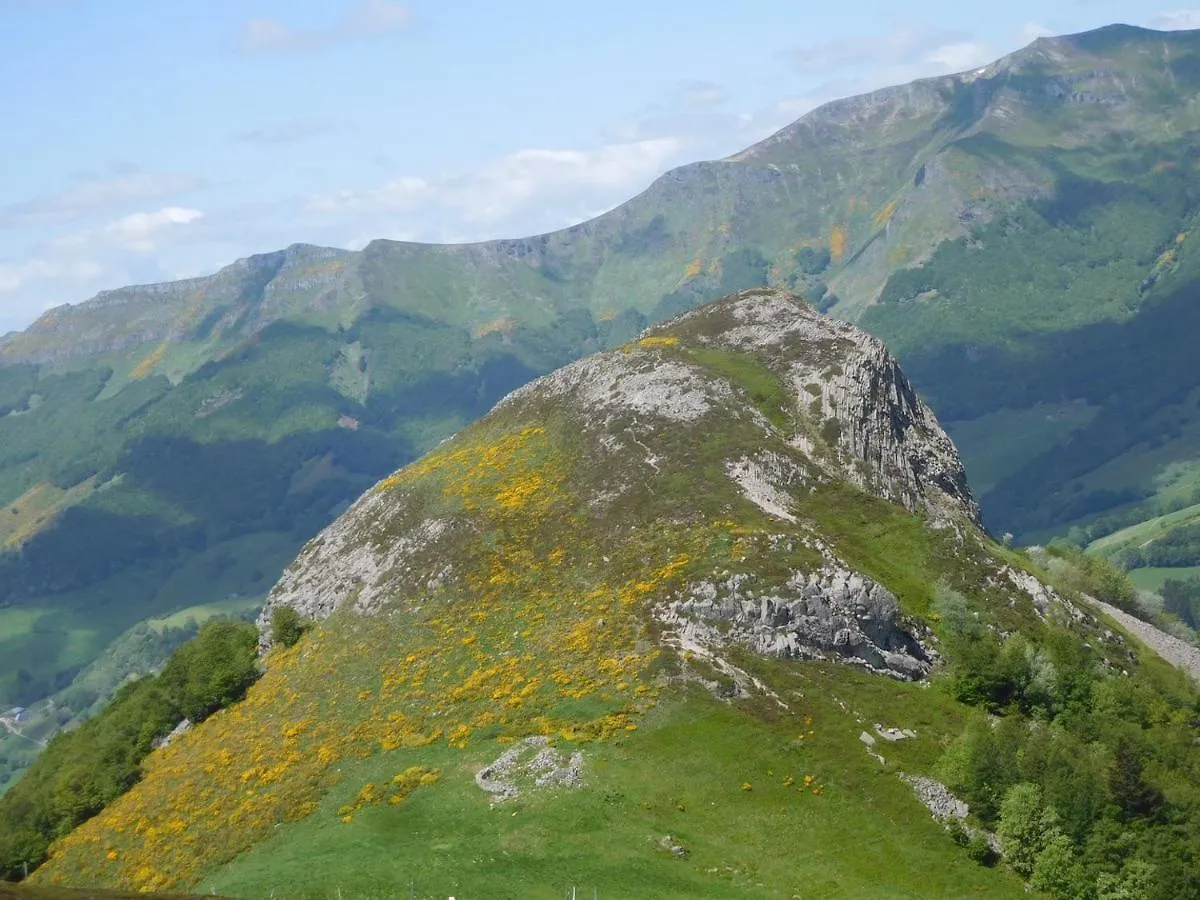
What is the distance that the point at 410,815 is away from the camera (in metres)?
82.6

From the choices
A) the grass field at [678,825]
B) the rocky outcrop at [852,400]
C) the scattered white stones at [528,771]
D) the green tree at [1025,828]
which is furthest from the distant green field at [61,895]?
the rocky outcrop at [852,400]

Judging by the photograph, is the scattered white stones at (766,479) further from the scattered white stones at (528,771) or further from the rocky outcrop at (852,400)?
the scattered white stones at (528,771)

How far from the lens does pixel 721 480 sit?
4648 inches

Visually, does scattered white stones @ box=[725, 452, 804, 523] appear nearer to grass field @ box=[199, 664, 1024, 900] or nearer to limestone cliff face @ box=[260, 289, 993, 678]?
limestone cliff face @ box=[260, 289, 993, 678]

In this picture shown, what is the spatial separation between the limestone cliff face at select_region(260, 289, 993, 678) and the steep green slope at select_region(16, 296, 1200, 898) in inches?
14.4

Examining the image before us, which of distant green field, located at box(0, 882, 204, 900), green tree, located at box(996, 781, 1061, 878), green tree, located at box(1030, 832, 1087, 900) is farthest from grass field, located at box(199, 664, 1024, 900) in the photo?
distant green field, located at box(0, 882, 204, 900)

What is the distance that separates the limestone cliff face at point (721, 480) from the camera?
101m

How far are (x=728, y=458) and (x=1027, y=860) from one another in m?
52.5

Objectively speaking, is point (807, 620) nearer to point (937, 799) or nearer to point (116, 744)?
point (937, 799)

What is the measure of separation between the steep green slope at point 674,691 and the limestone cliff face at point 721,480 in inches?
14.4

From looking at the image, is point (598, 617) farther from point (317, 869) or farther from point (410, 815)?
point (317, 869)

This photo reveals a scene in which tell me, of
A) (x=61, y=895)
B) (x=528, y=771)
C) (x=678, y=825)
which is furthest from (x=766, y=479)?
(x=61, y=895)

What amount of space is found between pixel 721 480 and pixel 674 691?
3063cm

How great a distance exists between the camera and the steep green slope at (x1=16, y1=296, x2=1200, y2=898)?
256 feet
